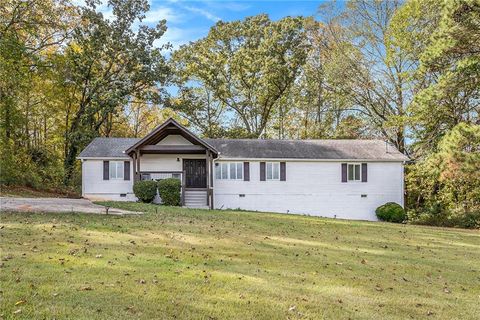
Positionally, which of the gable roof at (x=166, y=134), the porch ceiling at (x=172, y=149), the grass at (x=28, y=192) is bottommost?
the grass at (x=28, y=192)

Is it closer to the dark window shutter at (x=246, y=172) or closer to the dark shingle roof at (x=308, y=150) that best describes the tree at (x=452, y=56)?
the dark shingle roof at (x=308, y=150)

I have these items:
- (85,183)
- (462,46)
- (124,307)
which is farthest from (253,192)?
(124,307)

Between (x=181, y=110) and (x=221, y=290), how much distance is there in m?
27.8

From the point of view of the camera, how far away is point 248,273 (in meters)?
6.67

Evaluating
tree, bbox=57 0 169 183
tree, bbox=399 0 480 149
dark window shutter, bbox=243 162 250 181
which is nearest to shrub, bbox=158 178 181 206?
dark window shutter, bbox=243 162 250 181

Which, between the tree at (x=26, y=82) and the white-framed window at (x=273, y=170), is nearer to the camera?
the tree at (x=26, y=82)

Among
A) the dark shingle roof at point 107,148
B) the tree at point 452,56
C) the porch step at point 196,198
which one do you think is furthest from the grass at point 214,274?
the dark shingle roof at point 107,148

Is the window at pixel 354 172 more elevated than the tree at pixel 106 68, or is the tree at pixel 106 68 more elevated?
the tree at pixel 106 68

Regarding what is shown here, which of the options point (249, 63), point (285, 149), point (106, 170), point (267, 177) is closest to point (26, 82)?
point (106, 170)

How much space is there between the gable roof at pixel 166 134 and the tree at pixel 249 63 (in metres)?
12.4

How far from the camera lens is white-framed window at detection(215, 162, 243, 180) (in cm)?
2239

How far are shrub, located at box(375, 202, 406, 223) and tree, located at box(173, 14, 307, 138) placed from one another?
46.8 feet

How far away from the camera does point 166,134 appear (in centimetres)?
2189

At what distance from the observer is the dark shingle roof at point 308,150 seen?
890 inches
